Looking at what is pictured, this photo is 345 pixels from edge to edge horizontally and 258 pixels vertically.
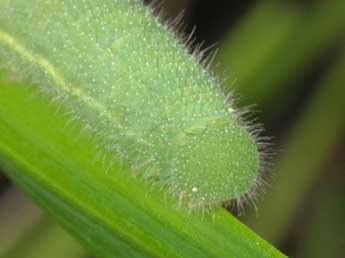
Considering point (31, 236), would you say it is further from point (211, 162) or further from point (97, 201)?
point (211, 162)

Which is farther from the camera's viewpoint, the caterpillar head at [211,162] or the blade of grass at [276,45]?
the blade of grass at [276,45]

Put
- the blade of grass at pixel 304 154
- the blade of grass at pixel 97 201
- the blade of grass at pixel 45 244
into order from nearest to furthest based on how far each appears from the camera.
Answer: the blade of grass at pixel 97 201, the blade of grass at pixel 45 244, the blade of grass at pixel 304 154

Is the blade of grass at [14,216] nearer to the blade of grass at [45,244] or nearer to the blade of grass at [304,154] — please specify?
the blade of grass at [45,244]

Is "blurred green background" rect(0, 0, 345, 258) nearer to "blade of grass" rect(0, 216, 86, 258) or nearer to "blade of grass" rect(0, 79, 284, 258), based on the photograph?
"blade of grass" rect(0, 216, 86, 258)

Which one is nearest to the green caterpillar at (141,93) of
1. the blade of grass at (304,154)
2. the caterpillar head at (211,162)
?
the caterpillar head at (211,162)

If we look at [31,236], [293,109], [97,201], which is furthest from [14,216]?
[293,109]

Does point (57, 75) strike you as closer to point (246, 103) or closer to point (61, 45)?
point (61, 45)

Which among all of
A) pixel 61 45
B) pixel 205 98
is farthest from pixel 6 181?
pixel 205 98
